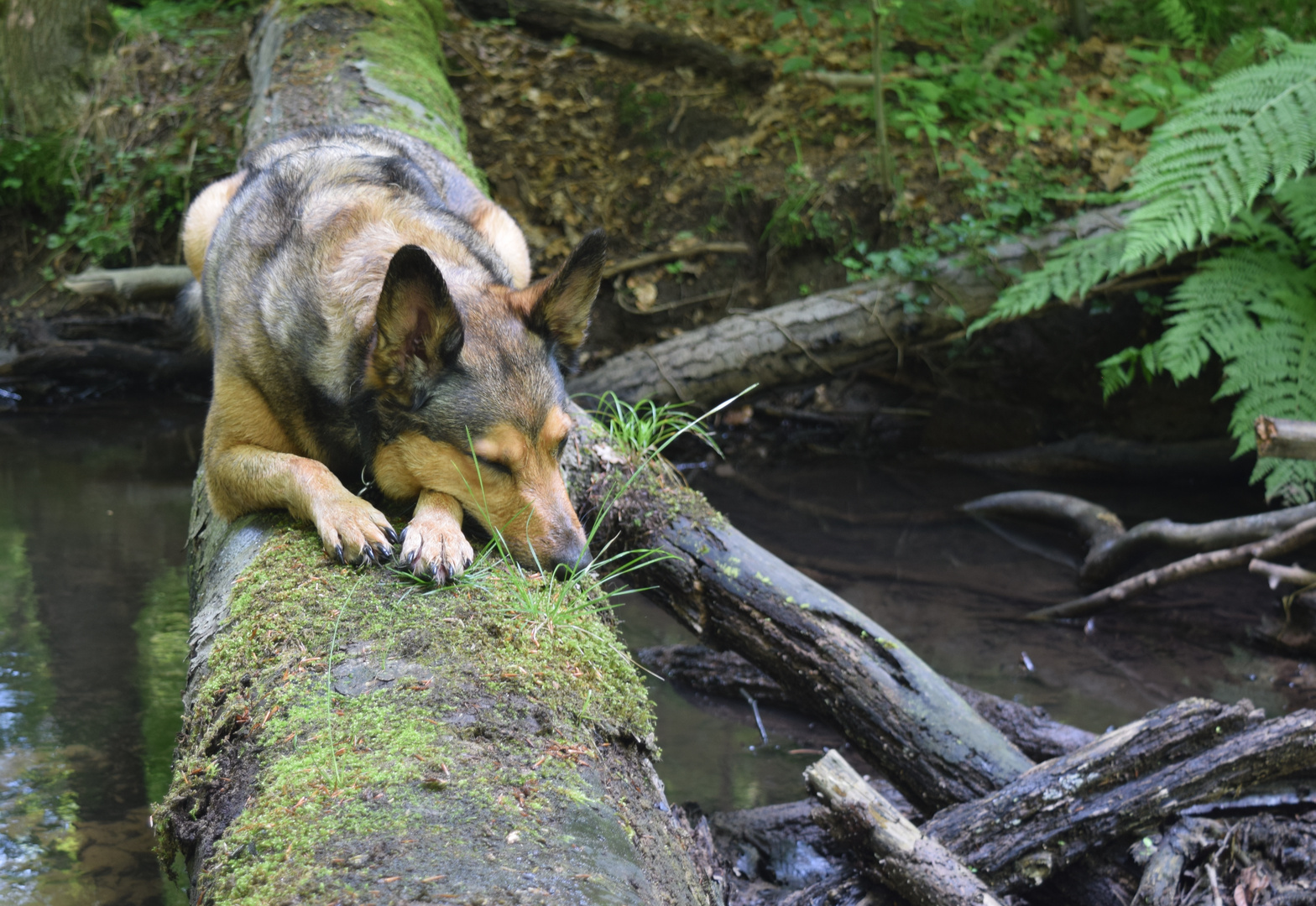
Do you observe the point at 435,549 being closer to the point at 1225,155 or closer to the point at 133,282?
the point at 1225,155

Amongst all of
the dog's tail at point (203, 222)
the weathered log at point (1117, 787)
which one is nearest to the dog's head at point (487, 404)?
the weathered log at point (1117, 787)

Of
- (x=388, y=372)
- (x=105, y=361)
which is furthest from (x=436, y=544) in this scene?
(x=105, y=361)

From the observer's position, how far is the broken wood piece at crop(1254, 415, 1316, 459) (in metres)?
3.89

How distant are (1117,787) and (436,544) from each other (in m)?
2.37

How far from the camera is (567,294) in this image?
9.59 ft

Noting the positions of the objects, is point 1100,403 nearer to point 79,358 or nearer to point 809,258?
point 809,258

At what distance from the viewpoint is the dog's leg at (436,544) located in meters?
2.54

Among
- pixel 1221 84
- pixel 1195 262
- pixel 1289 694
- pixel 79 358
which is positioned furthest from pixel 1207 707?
pixel 79 358

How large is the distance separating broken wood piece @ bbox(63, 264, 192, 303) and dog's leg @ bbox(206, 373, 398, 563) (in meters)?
4.63

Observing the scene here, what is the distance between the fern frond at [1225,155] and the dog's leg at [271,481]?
16.1ft

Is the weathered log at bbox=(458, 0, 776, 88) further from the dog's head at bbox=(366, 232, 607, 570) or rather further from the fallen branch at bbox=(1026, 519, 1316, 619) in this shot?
the dog's head at bbox=(366, 232, 607, 570)

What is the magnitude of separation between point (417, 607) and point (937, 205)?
6604 millimetres

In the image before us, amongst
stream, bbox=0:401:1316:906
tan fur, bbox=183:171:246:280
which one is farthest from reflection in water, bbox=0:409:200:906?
tan fur, bbox=183:171:246:280

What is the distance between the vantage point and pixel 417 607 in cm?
238
